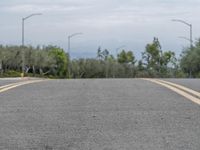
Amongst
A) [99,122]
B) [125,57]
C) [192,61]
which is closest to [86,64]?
[125,57]

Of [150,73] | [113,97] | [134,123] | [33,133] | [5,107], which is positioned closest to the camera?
[33,133]

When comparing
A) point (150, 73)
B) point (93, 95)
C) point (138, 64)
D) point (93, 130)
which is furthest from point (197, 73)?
point (93, 130)

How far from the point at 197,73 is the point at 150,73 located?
110 ft

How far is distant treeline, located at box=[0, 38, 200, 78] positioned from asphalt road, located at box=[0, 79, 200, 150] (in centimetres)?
7985

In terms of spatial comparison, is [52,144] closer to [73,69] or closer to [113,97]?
[113,97]

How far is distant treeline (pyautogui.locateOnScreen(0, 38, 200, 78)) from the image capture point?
97.9 m

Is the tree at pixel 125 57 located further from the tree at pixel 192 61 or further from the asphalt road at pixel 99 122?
the asphalt road at pixel 99 122

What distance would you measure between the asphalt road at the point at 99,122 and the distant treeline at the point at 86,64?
79.9m

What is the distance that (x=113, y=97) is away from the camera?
13.8m

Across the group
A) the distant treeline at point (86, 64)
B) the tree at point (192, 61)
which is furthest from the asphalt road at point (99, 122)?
the distant treeline at point (86, 64)

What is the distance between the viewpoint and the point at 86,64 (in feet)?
368

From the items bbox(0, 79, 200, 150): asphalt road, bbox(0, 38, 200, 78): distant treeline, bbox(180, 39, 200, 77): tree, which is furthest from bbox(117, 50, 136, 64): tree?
bbox(0, 79, 200, 150): asphalt road

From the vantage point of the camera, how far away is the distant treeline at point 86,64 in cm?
9788

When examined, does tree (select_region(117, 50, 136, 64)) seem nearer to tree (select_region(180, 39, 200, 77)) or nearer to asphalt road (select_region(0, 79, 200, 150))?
tree (select_region(180, 39, 200, 77))
